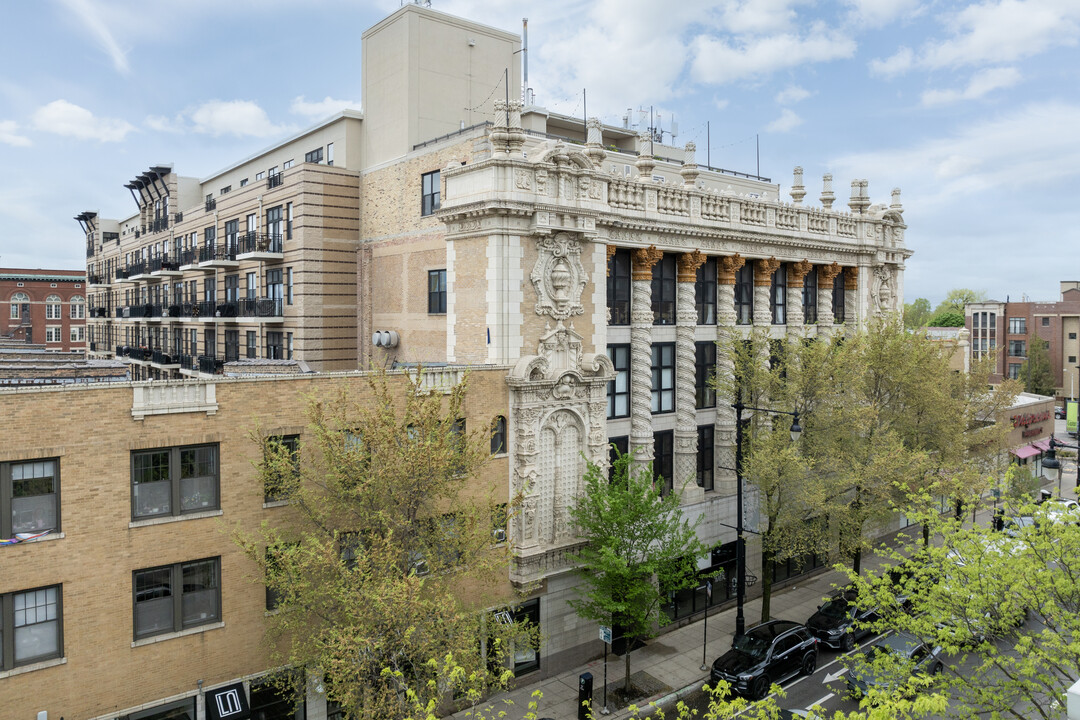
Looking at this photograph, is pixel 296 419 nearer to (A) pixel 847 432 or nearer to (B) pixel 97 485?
(B) pixel 97 485

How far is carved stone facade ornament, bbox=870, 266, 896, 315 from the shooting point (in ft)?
130

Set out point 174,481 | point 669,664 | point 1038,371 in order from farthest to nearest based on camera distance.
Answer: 1. point 1038,371
2. point 669,664
3. point 174,481

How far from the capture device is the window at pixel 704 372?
31.9 metres

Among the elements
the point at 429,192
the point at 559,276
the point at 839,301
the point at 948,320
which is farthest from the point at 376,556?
the point at 948,320

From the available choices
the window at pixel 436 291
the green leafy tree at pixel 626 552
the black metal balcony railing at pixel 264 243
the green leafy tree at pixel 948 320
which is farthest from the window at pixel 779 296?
the green leafy tree at pixel 948 320

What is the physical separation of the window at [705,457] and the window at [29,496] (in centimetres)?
2375

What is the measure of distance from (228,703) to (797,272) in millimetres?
29477

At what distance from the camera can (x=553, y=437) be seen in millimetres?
25625

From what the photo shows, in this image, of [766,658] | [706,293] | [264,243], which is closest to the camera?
[766,658]

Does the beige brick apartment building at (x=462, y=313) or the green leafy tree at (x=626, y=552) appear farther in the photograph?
the green leafy tree at (x=626, y=552)

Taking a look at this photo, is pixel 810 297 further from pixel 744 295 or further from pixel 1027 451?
pixel 1027 451

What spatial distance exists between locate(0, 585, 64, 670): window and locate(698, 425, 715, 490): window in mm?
23652

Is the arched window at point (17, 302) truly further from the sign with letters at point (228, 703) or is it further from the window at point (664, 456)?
the sign with letters at point (228, 703)

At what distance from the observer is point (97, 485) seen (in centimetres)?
1675
